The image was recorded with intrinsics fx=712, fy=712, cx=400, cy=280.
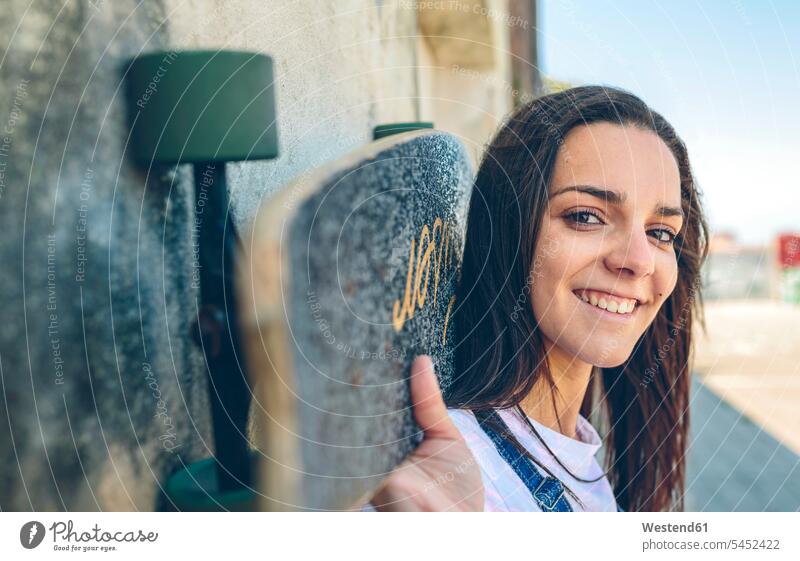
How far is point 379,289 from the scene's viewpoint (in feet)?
1.77

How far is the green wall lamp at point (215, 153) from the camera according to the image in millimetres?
521

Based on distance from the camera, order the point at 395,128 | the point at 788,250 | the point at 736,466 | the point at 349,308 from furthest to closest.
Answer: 1. the point at 736,466
2. the point at 788,250
3. the point at 395,128
4. the point at 349,308

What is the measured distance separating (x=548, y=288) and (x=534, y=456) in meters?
0.14

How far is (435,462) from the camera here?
0.57 m

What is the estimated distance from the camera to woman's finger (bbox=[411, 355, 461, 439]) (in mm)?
573

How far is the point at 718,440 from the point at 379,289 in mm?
1612

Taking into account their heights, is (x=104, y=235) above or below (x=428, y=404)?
above

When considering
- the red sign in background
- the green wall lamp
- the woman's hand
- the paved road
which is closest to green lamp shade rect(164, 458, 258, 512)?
the green wall lamp

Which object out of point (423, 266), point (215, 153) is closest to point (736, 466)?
point (423, 266)
